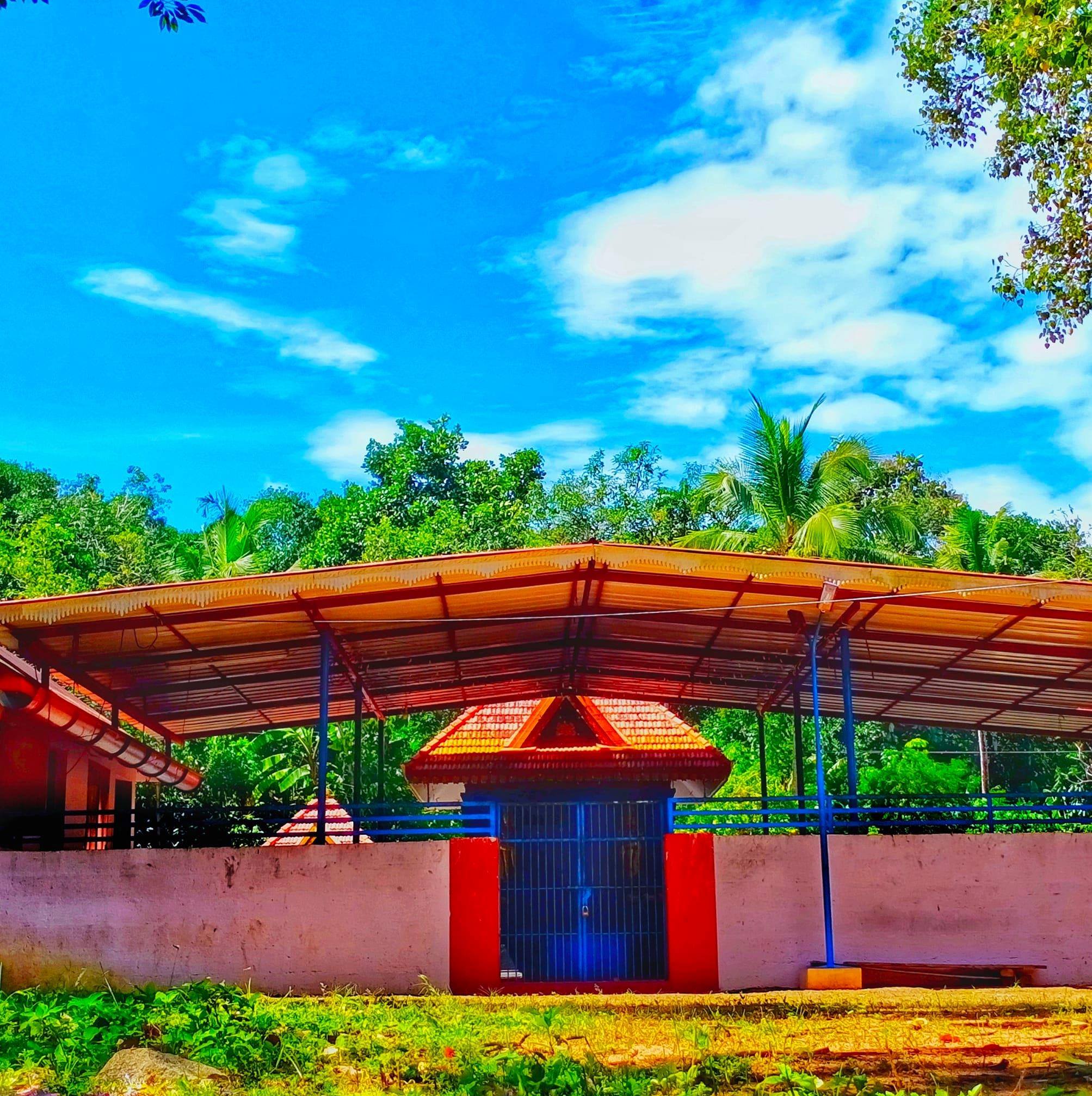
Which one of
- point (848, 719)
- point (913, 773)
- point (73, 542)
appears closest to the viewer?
point (848, 719)

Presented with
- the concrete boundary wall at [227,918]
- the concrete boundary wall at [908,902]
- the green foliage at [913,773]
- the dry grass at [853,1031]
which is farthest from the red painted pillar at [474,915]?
the green foliage at [913,773]

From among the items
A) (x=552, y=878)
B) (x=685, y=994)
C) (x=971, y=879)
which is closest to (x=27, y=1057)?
(x=685, y=994)

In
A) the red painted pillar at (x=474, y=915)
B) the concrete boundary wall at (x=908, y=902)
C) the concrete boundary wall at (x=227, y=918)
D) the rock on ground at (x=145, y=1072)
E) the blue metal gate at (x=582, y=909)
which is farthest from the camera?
the blue metal gate at (x=582, y=909)

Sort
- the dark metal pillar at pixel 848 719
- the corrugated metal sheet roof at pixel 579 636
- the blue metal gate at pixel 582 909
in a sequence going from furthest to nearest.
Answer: the blue metal gate at pixel 582 909, the dark metal pillar at pixel 848 719, the corrugated metal sheet roof at pixel 579 636

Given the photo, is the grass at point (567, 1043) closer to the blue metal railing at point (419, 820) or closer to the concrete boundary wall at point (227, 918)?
the concrete boundary wall at point (227, 918)

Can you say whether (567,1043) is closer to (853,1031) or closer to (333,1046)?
(333,1046)

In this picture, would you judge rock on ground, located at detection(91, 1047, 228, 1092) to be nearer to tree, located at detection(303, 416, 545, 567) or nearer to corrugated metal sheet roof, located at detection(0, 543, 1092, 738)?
corrugated metal sheet roof, located at detection(0, 543, 1092, 738)

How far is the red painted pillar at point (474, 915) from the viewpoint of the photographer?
12148mm

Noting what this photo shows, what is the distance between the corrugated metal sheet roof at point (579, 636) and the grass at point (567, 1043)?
A: 350 centimetres

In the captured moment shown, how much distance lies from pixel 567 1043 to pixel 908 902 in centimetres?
516

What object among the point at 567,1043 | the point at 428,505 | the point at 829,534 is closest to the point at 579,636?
the point at 567,1043

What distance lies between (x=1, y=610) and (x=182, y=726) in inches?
310

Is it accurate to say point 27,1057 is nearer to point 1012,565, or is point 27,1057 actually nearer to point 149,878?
point 149,878

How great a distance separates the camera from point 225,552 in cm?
3030
